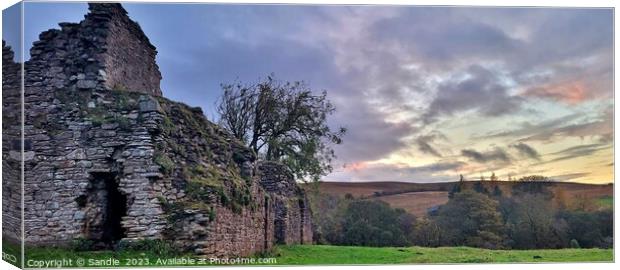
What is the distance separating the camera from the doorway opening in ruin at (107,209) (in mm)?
15133

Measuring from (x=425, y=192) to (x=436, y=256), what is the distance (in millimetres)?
1482

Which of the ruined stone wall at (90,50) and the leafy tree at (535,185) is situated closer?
the ruined stone wall at (90,50)

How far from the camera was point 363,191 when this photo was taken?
17.7 metres

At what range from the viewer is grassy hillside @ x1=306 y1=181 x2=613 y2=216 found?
55.2 feet

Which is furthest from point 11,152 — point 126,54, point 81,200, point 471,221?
point 471,221

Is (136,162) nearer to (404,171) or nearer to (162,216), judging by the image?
(162,216)

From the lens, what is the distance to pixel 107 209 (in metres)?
15.4

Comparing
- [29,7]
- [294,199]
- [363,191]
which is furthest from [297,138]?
[29,7]

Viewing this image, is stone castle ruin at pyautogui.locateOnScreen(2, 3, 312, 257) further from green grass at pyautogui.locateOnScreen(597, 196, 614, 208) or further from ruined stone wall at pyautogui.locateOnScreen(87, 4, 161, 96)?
green grass at pyautogui.locateOnScreen(597, 196, 614, 208)

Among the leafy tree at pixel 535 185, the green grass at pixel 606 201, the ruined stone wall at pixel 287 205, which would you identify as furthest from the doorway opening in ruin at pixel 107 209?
the green grass at pixel 606 201

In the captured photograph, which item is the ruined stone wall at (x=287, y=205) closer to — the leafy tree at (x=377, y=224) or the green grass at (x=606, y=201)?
the leafy tree at (x=377, y=224)

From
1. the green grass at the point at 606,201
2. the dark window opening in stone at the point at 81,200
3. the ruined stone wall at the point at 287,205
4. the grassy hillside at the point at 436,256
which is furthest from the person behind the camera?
the ruined stone wall at the point at 287,205

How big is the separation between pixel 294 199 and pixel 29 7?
496 inches

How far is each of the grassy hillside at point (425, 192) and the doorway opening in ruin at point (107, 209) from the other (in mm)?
4619
